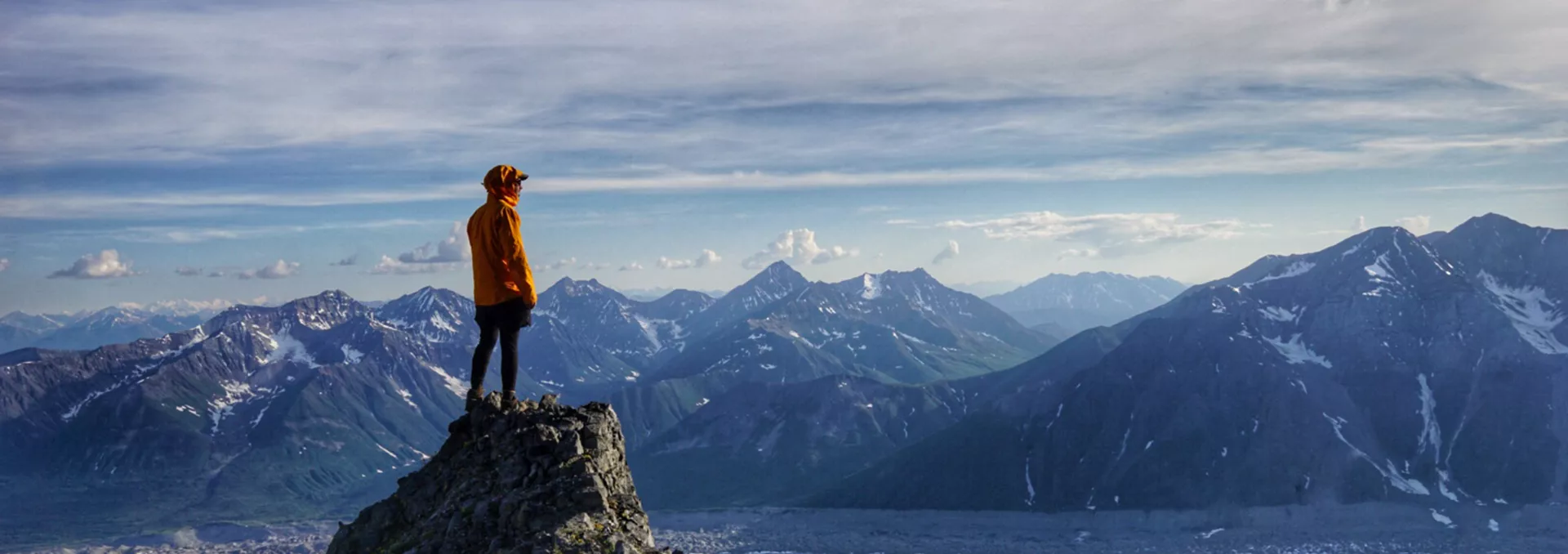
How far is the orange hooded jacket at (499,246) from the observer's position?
1117 inches

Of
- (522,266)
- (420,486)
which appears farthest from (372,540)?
(522,266)

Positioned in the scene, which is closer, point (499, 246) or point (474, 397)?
A: point (499, 246)

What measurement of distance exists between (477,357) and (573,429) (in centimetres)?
430

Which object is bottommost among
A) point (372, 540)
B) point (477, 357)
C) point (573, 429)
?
point (372, 540)

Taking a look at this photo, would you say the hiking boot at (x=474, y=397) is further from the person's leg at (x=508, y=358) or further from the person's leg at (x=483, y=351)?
the person's leg at (x=508, y=358)

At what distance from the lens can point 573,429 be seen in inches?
1125

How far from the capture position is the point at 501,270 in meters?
28.9

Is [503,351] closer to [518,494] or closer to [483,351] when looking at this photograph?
[483,351]

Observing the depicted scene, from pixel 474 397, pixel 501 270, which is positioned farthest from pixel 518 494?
pixel 501 270

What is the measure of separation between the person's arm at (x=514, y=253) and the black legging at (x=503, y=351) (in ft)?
4.38

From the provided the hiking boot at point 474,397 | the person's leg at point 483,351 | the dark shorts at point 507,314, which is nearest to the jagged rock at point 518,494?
the hiking boot at point 474,397

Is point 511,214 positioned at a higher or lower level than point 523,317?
higher

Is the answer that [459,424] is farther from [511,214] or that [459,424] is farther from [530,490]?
[511,214]

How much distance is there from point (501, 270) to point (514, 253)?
64cm
